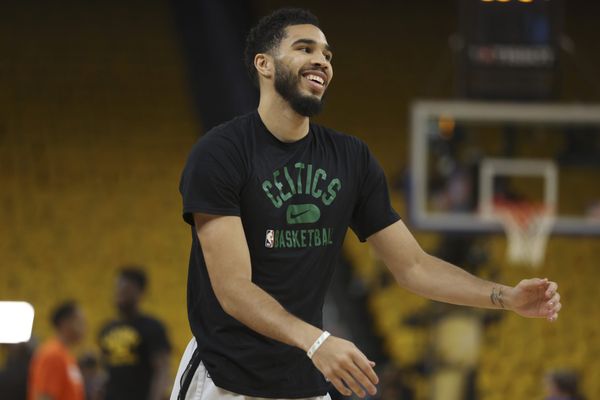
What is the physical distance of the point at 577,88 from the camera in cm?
1387

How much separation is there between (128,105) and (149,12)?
1.35 metres

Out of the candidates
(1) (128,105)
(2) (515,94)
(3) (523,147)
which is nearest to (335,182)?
(2) (515,94)

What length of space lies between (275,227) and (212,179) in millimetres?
250

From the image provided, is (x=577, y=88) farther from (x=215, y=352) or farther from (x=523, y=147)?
(x=215, y=352)

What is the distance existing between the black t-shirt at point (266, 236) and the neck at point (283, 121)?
0.08 feet

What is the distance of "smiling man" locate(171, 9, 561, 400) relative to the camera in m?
3.28

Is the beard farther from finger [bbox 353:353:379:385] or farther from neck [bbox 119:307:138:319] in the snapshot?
neck [bbox 119:307:138:319]

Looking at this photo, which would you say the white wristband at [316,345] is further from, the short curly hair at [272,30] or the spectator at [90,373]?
the spectator at [90,373]

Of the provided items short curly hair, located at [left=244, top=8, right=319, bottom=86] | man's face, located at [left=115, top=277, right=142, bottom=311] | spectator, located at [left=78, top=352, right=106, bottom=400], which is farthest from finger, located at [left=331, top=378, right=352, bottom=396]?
spectator, located at [left=78, top=352, right=106, bottom=400]

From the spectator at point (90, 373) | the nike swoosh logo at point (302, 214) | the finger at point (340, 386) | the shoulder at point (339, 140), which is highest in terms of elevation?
the shoulder at point (339, 140)

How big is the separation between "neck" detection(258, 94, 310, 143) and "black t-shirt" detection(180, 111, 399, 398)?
25 millimetres

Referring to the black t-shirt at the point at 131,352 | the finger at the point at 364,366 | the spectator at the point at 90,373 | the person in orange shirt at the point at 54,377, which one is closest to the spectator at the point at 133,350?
the black t-shirt at the point at 131,352

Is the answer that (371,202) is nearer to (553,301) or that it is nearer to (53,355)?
(553,301)

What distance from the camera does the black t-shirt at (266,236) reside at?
131 inches
